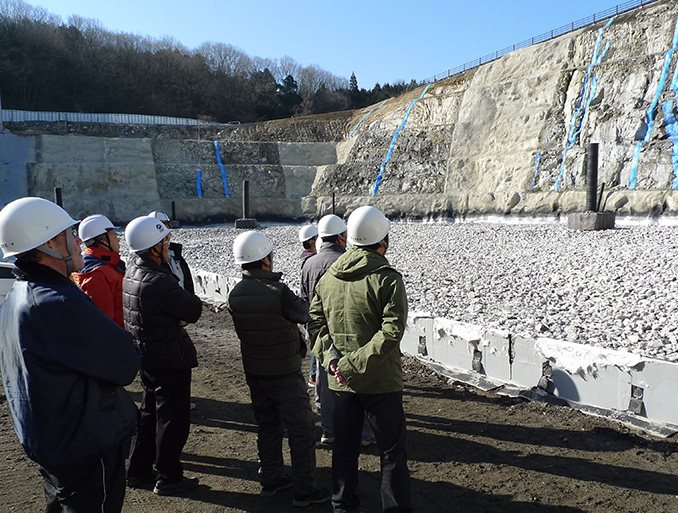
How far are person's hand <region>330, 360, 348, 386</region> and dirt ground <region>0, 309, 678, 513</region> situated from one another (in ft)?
3.24

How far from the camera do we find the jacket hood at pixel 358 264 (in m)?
2.96

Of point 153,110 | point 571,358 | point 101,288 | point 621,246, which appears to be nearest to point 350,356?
point 101,288

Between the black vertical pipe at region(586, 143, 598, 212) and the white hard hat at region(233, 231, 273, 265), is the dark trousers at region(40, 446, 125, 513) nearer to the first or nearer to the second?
the white hard hat at region(233, 231, 273, 265)

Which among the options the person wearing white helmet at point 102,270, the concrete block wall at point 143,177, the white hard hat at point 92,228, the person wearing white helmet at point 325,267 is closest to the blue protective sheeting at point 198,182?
the concrete block wall at point 143,177

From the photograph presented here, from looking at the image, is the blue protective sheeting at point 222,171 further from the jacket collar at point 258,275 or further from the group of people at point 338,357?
the group of people at point 338,357

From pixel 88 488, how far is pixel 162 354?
1351 mm

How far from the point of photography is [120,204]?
2992cm

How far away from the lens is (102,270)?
422cm

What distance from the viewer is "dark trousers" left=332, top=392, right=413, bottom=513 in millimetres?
2908

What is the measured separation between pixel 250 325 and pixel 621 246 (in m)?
10.4

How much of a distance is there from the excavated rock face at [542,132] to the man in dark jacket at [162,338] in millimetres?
17434

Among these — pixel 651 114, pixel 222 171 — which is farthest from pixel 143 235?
pixel 222 171

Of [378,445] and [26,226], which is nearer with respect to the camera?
[26,226]

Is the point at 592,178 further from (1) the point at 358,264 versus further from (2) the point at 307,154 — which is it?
(2) the point at 307,154
